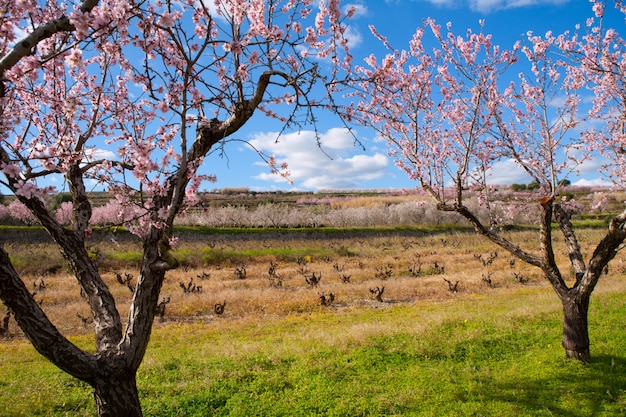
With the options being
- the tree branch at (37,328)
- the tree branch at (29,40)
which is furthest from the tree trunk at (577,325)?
the tree branch at (29,40)

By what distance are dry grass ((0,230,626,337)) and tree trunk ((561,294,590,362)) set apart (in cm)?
981

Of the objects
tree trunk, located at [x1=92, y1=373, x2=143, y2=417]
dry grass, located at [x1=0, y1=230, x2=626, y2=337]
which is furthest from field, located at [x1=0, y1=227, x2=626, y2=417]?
tree trunk, located at [x1=92, y1=373, x2=143, y2=417]

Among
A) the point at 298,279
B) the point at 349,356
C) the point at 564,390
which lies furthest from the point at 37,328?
the point at 298,279

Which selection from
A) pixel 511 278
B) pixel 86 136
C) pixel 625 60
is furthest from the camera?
pixel 511 278

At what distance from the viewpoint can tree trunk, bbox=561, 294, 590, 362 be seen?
25.7 feet

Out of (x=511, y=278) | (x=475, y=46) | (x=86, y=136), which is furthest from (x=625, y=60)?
(x=511, y=278)

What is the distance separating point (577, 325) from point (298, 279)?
58.9ft

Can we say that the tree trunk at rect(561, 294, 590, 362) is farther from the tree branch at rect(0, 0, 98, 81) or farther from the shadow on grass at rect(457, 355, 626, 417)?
the tree branch at rect(0, 0, 98, 81)

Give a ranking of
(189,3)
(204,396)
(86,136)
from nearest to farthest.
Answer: (189,3)
(86,136)
(204,396)

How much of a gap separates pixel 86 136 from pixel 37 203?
1.51 m

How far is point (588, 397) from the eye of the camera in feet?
22.2

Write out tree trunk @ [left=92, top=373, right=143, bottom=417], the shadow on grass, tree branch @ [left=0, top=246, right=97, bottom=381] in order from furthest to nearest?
1. the shadow on grass
2. tree trunk @ [left=92, top=373, right=143, bottom=417]
3. tree branch @ [left=0, top=246, right=97, bottom=381]

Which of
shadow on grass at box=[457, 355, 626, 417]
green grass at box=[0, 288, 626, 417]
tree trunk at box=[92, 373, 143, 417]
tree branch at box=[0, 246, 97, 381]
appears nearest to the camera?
tree branch at box=[0, 246, 97, 381]

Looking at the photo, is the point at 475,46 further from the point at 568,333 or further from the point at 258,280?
the point at 258,280
